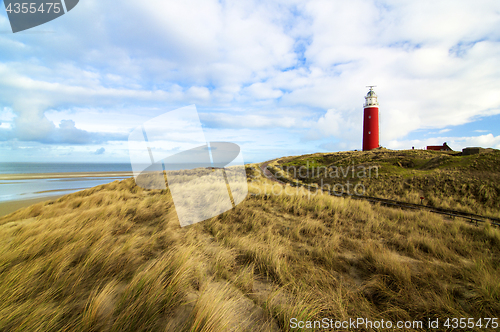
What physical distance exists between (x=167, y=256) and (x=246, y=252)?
59.4 inches

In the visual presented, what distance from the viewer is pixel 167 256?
309cm

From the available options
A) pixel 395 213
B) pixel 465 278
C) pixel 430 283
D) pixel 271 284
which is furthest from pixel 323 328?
pixel 395 213

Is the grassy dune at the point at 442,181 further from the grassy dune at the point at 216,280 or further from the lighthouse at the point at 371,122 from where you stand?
the lighthouse at the point at 371,122

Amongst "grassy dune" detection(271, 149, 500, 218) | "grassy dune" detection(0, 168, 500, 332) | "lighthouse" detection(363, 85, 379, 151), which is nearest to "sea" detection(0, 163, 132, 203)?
"grassy dune" detection(0, 168, 500, 332)

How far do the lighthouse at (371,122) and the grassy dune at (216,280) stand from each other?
1881 inches

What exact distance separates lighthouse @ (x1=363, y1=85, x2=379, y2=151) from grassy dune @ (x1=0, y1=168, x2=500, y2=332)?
157 ft

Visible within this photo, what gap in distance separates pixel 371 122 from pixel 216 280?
5442cm

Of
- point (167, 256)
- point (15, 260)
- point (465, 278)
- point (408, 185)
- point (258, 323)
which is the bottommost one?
point (408, 185)

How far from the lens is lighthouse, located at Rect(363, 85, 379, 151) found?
4538 cm

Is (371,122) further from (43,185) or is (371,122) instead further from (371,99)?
(43,185)

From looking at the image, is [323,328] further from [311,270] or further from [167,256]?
[167,256]

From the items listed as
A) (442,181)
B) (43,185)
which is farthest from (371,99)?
(43,185)

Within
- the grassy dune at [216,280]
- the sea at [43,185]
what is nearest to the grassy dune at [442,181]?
the grassy dune at [216,280]

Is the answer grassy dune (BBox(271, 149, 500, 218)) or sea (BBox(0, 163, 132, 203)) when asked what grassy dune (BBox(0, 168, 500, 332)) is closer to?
grassy dune (BBox(271, 149, 500, 218))
